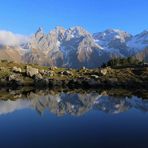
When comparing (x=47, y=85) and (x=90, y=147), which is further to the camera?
(x=47, y=85)

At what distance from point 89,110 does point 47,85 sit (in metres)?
87.2

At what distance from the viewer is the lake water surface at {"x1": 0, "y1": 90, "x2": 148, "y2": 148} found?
59109 mm

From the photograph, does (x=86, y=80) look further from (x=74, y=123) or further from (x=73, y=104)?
(x=74, y=123)

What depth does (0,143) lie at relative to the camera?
58.7m

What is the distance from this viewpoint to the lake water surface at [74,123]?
59.1 m

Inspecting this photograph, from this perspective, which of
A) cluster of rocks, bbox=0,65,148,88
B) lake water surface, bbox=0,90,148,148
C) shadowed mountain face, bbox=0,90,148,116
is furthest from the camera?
cluster of rocks, bbox=0,65,148,88

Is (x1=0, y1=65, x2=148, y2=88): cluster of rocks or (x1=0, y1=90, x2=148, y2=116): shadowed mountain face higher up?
(x1=0, y1=65, x2=148, y2=88): cluster of rocks

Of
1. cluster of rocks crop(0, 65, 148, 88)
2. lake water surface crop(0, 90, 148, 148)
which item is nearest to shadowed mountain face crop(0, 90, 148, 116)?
lake water surface crop(0, 90, 148, 148)

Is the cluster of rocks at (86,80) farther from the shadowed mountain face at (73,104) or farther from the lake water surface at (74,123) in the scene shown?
the lake water surface at (74,123)

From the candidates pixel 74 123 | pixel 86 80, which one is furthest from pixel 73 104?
pixel 86 80

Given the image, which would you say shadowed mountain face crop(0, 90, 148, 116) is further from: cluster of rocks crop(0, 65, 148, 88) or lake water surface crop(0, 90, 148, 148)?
cluster of rocks crop(0, 65, 148, 88)

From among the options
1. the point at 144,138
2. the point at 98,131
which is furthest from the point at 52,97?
the point at 144,138

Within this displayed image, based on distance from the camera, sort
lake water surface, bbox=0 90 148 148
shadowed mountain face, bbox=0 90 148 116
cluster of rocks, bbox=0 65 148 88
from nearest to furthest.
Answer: lake water surface, bbox=0 90 148 148
shadowed mountain face, bbox=0 90 148 116
cluster of rocks, bbox=0 65 148 88

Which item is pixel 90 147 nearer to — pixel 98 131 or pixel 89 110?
pixel 98 131
